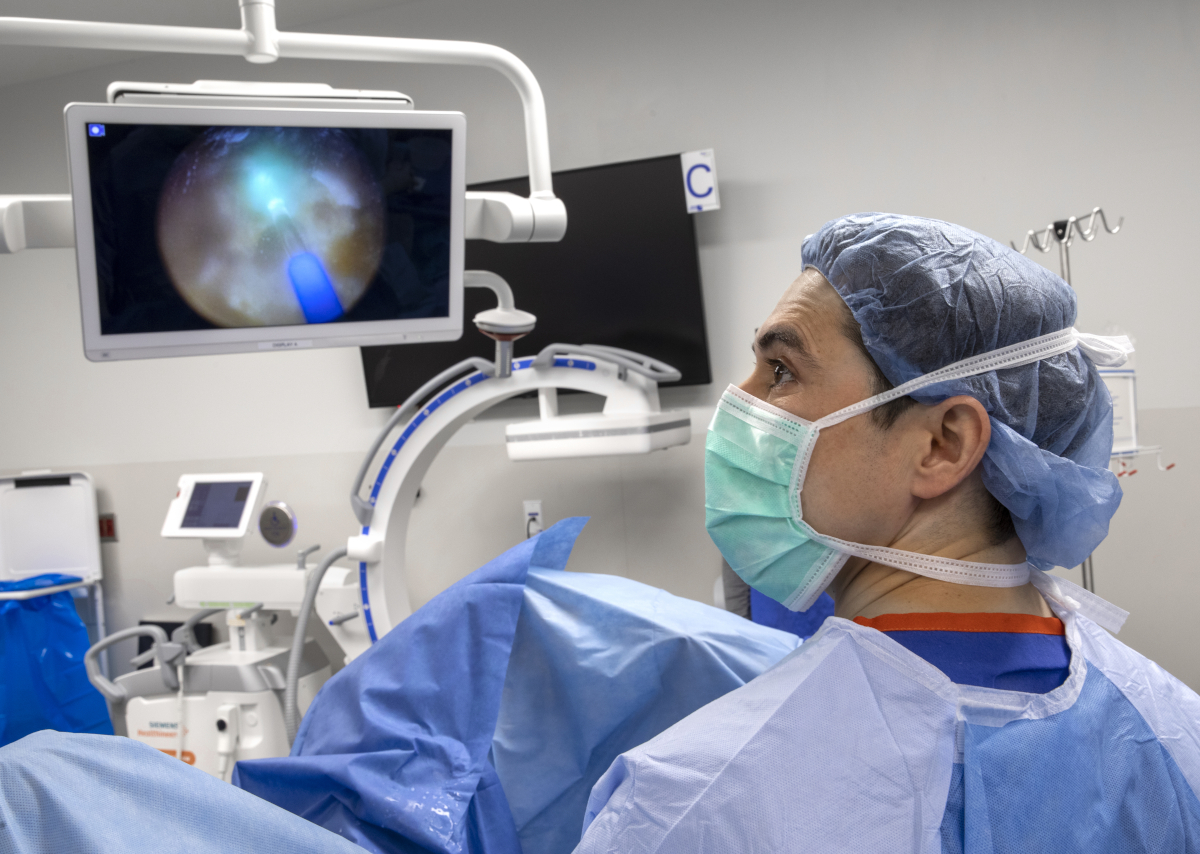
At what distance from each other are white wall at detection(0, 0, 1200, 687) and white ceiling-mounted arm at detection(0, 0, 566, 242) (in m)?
1.71

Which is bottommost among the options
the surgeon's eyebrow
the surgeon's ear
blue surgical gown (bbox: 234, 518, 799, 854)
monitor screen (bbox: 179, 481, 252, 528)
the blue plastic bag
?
the blue plastic bag

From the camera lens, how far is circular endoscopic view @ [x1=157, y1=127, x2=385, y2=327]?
1.29m

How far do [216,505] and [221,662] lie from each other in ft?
1.68

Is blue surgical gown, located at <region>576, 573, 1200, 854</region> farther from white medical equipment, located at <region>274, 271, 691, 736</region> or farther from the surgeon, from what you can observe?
white medical equipment, located at <region>274, 271, 691, 736</region>

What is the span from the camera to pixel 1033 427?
32.7 inches

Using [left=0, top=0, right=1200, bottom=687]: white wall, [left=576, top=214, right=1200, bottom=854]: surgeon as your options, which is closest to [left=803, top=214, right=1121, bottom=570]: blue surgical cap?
[left=576, top=214, right=1200, bottom=854]: surgeon

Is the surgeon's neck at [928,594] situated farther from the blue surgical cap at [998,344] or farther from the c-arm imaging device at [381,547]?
the c-arm imaging device at [381,547]

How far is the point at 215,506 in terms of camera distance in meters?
2.88

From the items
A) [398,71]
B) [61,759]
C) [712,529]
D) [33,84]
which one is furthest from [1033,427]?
[33,84]

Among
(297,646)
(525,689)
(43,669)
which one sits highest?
(525,689)

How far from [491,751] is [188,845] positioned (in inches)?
19.0

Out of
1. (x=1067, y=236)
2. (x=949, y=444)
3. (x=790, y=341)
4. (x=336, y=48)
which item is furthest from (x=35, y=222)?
(x=1067, y=236)

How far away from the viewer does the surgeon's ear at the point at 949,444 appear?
2.68 ft

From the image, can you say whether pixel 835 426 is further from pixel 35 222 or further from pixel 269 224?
pixel 35 222
